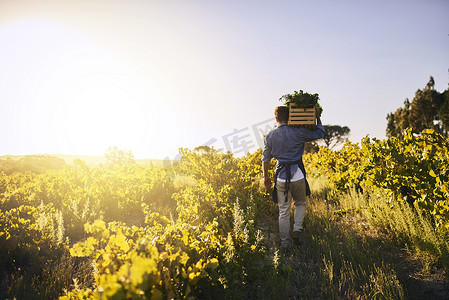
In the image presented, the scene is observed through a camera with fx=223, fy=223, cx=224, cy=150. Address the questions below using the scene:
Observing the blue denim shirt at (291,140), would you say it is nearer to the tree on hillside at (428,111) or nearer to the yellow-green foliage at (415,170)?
the yellow-green foliage at (415,170)

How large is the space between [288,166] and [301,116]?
0.77 m

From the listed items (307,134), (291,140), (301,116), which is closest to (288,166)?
(291,140)

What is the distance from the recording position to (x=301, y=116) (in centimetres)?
332

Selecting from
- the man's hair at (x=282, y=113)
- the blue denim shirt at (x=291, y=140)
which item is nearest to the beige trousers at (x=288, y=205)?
the blue denim shirt at (x=291, y=140)

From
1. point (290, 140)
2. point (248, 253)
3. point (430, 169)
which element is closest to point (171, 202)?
point (290, 140)

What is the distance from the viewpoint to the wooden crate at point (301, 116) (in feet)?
10.7

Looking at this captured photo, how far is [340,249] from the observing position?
3.02 meters

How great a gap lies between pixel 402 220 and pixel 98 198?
20.3ft

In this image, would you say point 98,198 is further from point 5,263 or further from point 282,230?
point 282,230

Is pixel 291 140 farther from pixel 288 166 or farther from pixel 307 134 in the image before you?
pixel 288 166

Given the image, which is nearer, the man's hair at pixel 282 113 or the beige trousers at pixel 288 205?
the beige trousers at pixel 288 205

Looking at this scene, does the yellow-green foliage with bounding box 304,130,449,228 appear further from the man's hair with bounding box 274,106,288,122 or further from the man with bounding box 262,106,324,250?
the man's hair with bounding box 274,106,288,122

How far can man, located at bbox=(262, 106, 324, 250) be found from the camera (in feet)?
10.9

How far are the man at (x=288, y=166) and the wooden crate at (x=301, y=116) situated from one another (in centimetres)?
11
